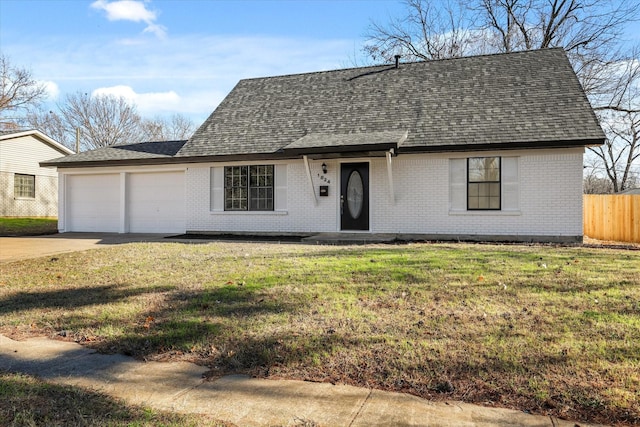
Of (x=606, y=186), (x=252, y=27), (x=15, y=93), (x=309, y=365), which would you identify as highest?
(x=15, y=93)

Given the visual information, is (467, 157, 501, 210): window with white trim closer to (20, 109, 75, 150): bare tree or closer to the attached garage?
the attached garage

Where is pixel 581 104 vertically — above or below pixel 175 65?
below

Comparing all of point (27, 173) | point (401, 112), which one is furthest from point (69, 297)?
point (27, 173)

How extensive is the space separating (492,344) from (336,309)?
1.73m

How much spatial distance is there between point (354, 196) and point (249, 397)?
446 inches

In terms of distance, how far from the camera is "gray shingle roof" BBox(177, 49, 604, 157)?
502 inches

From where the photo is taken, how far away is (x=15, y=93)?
35156 mm

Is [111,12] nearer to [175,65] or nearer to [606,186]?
[175,65]

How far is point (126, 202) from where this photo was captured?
1695 cm

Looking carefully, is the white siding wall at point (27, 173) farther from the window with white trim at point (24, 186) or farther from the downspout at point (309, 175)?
the downspout at point (309, 175)

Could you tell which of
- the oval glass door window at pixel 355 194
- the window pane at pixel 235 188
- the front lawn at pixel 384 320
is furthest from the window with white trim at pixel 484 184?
the window pane at pixel 235 188

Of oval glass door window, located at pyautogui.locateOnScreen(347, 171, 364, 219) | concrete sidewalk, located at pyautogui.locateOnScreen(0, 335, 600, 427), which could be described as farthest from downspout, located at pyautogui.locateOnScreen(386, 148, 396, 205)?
concrete sidewalk, located at pyautogui.locateOnScreen(0, 335, 600, 427)

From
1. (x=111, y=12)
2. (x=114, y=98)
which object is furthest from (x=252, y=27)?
(x=114, y=98)

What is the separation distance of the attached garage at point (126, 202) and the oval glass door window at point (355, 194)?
620 centimetres
